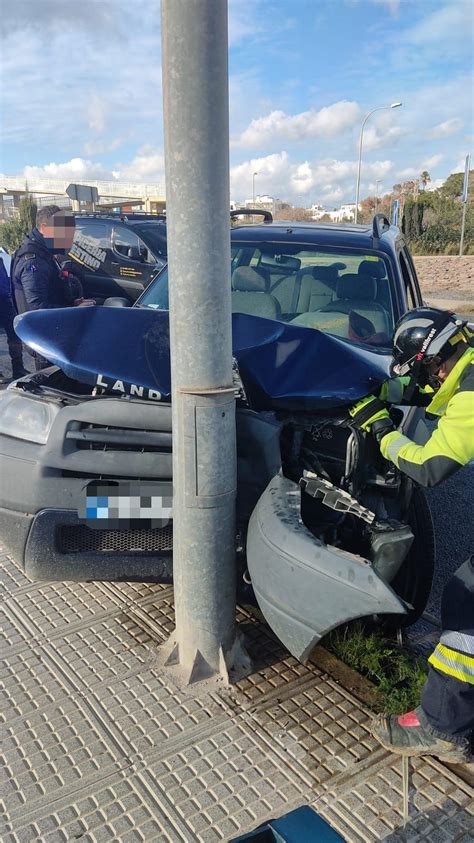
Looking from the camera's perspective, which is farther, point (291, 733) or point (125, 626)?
point (125, 626)

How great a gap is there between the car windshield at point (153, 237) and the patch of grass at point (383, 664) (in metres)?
8.99

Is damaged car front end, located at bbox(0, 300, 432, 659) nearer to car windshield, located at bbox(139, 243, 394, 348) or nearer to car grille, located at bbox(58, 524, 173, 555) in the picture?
car grille, located at bbox(58, 524, 173, 555)

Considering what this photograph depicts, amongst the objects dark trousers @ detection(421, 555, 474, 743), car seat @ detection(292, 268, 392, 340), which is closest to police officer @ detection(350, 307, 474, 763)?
dark trousers @ detection(421, 555, 474, 743)

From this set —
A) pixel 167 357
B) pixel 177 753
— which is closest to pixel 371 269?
pixel 167 357

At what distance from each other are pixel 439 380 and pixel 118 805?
2.05 metres

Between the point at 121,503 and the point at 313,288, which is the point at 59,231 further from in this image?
the point at 121,503

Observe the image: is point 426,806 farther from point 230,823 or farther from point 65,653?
point 65,653

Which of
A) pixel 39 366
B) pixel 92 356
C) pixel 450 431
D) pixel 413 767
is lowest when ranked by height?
pixel 413 767

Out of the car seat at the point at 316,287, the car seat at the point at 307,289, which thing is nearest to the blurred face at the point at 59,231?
the car seat at the point at 307,289

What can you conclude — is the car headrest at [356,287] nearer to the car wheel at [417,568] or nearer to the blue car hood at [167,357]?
the blue car hood at [167,357]

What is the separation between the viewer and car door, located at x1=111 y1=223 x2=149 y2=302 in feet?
36.7

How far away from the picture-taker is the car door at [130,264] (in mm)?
11180

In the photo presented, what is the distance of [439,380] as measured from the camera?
9.49 ft

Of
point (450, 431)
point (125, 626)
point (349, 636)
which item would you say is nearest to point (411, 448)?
point (450, 431)
